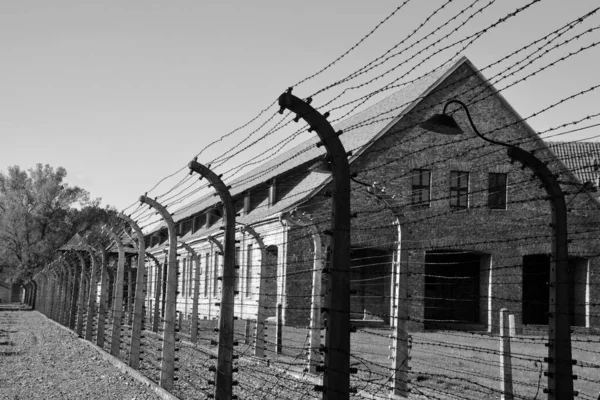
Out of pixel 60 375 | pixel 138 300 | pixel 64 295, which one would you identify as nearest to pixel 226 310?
pixel 138 300

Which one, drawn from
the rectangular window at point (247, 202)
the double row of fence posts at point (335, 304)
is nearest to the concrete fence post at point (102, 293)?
the double row of fence posts at point (335, 304)

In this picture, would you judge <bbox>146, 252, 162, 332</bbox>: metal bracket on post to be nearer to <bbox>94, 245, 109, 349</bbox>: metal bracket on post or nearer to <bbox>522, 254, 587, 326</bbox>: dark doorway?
<bbox>94, 245, 109, 349</bbox>: metal bracket on post

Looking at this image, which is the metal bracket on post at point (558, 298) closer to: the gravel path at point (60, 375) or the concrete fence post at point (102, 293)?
the gravel path at point (60, 375)

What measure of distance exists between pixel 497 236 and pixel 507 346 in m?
20.1

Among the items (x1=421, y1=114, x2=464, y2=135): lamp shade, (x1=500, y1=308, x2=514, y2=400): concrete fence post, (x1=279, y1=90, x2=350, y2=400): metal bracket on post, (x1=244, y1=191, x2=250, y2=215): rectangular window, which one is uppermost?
(x1=244, y1=191, x2=250, y2=215): rectangular window

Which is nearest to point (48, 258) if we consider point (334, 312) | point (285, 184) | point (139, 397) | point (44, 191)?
point (44, 191)

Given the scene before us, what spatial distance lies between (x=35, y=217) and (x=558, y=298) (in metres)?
72.1

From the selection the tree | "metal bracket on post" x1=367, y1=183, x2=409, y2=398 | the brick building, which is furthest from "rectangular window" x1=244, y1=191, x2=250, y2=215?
the tree

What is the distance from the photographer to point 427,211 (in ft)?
92.1

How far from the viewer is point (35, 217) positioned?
73.9 metres

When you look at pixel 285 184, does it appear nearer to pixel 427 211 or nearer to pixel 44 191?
pixel 427 211

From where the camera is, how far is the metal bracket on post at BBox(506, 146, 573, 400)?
19.3ft

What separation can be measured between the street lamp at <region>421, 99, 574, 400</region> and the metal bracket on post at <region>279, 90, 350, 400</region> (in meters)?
0.65

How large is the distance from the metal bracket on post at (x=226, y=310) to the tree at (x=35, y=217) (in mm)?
66046
